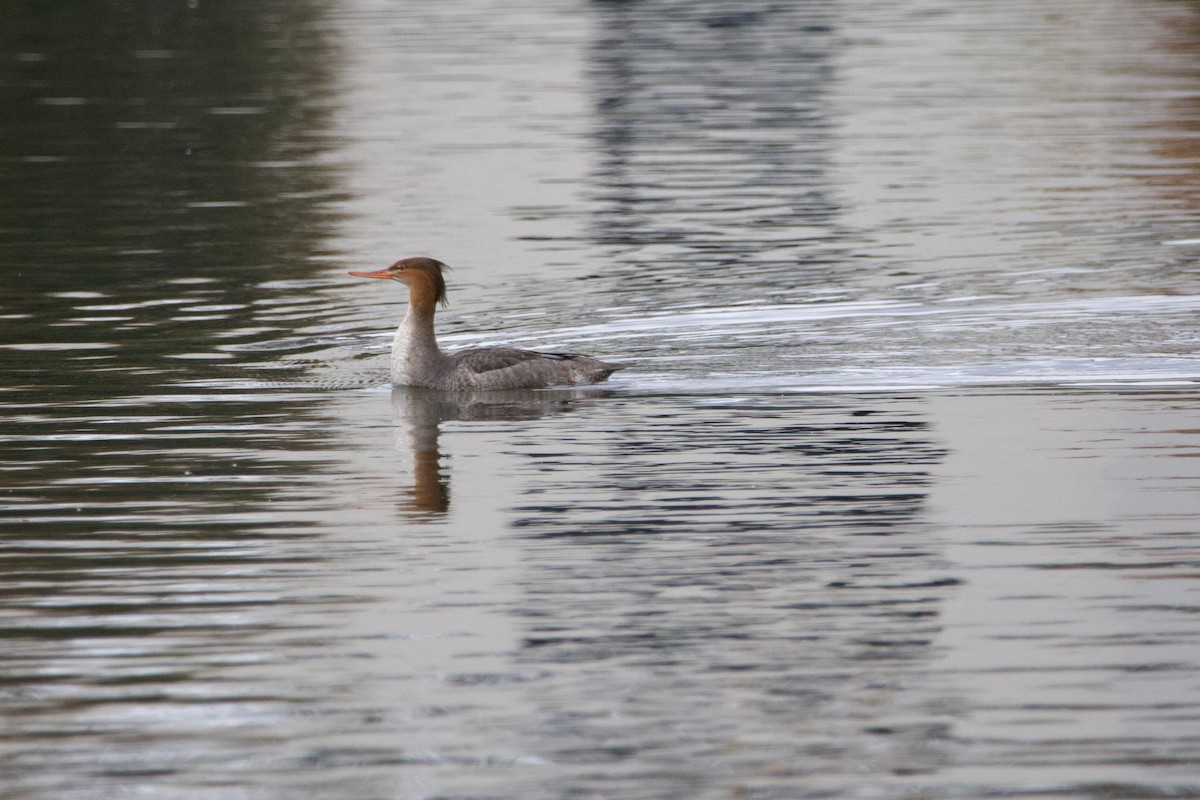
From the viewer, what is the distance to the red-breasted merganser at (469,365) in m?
14.9

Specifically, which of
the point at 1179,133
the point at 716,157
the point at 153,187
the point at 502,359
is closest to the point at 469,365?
the point at 502,359

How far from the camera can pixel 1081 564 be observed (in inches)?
390

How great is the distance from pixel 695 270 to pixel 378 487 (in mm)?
8519

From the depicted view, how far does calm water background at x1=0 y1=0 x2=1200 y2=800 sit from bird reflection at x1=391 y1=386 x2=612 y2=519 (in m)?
0.06

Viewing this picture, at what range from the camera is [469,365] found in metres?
15.0

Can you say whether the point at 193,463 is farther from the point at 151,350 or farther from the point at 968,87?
the point at 968,87

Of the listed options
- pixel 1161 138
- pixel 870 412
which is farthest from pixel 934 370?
pixel 1161 138

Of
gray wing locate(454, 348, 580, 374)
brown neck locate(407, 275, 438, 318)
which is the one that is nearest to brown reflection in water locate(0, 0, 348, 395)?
brown neck locate(407, 275, 438, 318)

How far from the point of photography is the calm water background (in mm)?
7895

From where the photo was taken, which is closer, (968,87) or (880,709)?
(880,709)

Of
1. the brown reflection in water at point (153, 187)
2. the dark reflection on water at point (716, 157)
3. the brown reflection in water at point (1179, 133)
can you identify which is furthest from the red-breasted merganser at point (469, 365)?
the brown reflection in water at point (1179, 133)

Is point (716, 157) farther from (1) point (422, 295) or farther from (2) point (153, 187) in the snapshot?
A: (1) point (422, 295)

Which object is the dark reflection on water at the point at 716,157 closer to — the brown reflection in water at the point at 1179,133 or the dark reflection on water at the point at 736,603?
the brown reflection in water at the point at 1179,133

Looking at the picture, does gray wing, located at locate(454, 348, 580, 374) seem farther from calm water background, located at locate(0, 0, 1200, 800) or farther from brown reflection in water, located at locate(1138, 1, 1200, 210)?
brown reflection in water, located at locate(1138, 1, 1200, 210)
